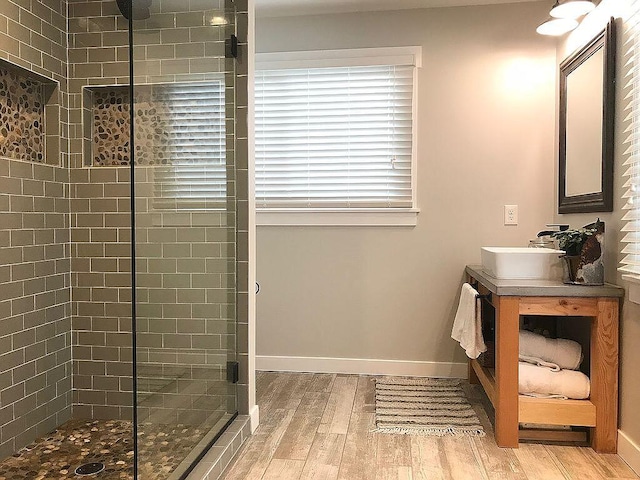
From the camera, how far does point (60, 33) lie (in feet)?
9.02

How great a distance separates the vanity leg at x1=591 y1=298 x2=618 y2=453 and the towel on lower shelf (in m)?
0.07

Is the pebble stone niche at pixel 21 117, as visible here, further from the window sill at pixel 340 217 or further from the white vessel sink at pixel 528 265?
the white vessel sink at pixel 528 265

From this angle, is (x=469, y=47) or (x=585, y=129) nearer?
(x=585, y=129)

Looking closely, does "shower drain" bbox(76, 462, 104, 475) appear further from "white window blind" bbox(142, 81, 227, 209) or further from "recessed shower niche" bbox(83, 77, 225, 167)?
"recessed shower niche" bbox(83, 77, 225, 167)

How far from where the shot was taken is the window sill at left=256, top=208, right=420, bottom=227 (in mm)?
3480

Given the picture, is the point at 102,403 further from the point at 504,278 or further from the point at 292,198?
Answer: the point at 504,278

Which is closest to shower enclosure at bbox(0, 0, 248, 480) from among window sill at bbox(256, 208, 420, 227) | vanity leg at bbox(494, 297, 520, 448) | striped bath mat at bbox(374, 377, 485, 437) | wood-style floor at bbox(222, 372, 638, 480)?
wood-style floor at bbox(222, 372, 638, 480)

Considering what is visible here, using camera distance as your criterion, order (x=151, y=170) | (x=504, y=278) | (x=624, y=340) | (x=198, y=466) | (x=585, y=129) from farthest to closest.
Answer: (x=585, y=129) → (x=504, y=278) → (x=624, y=340) → (x=198, y=466) → (x=151, y=170)

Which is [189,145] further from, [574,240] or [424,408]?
[424,408]

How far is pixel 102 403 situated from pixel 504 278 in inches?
83.3

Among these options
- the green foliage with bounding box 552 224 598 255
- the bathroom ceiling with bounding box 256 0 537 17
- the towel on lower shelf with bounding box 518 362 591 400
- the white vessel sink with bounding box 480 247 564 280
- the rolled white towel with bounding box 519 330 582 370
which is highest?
the bathroom ceiling with bounding box 256 0 537 17

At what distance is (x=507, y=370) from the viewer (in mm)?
2438

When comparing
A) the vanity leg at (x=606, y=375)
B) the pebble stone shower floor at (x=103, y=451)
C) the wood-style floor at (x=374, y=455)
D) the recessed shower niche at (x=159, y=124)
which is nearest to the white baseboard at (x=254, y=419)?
the wood-style floor at (x=374, y=455)

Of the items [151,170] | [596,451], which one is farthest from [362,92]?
[596,451]
